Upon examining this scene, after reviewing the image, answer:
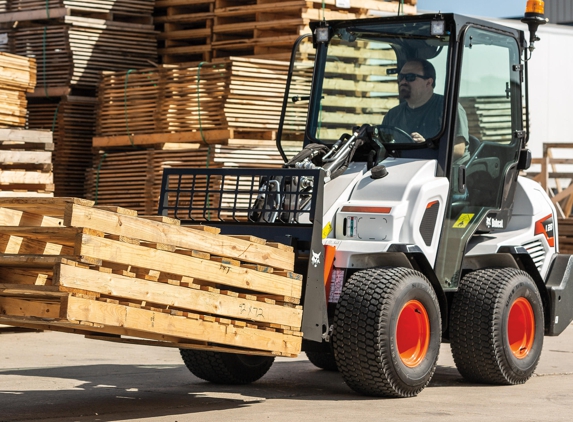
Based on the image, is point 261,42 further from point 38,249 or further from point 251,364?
point 38,249

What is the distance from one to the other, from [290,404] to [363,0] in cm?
626

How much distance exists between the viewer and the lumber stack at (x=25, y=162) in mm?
10617

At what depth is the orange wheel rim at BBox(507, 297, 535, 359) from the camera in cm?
750

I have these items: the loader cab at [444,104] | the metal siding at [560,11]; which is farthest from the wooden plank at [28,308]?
the metal siding at [560,11]

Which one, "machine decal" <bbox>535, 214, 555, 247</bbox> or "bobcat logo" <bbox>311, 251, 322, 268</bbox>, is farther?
"machine decal" <bbox>535, 214, 555, 247</bbox>

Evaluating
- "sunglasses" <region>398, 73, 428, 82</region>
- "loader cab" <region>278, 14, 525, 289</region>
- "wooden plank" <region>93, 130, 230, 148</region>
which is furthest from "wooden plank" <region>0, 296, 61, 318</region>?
"wooden plank" <region>93, 130, 230, 148</region>

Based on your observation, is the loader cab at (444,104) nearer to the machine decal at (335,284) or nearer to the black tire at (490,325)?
the black tire at (490,325)

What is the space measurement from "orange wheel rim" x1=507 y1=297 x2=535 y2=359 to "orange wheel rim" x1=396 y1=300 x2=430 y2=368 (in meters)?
0.90

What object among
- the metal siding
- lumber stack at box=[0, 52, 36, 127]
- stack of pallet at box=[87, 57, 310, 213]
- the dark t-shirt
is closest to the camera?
the dark t-shirt

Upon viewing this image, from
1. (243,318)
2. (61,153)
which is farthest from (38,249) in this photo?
(61,153)

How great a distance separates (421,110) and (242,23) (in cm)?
492

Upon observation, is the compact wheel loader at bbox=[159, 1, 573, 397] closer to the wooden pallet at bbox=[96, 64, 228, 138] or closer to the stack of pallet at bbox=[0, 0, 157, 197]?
the wooden pallet at bbox=[96, 64, 228, 138]

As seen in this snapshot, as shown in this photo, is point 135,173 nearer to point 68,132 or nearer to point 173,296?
point 68,132

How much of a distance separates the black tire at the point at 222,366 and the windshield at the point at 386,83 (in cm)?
161
